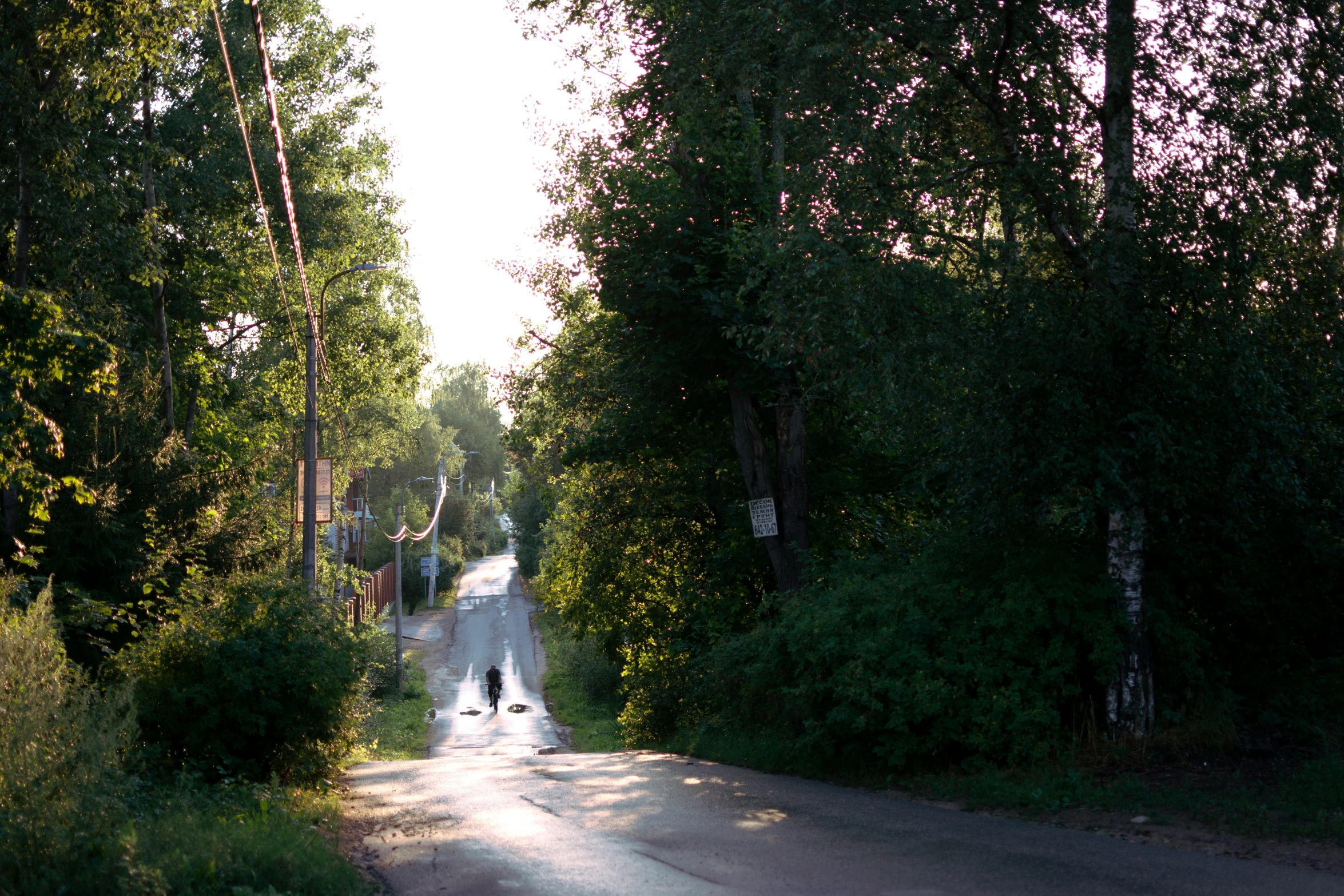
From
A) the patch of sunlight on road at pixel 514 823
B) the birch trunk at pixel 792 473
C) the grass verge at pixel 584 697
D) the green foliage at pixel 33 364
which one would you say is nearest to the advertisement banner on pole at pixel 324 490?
the green foliage at pixel 33 364

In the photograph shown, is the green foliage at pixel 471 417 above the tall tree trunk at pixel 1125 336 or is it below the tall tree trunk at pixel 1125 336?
above

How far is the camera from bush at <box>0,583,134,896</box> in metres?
6.04

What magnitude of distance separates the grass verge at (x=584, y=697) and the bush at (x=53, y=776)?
59.2ft

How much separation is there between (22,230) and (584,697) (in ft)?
93.6

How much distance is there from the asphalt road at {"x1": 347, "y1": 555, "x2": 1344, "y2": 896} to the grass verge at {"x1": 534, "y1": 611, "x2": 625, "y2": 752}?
1404 centimetres

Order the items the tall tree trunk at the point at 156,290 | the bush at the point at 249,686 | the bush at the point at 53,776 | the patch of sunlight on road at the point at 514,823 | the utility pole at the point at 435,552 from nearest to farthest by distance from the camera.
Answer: the bush at the point at 53,776 < the patch of sunlight on road at the point at 514,823 < the bush at the point at 249,686 < the tall tree trunk at the point at 156,290 < the utility pole at the point at 435,552

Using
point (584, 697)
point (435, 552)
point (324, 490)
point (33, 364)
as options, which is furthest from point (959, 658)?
point (435, 552)

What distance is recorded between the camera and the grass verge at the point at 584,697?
31000 millimetres

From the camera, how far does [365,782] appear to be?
45.1 feet

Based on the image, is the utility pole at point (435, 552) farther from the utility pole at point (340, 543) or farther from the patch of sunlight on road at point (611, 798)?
the patch of sunlight on road at point (611, 798)

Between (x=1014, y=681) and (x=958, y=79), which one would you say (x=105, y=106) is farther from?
(x=1014, y=681)

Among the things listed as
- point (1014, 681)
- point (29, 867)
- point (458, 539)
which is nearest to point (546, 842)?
point (29, 867)

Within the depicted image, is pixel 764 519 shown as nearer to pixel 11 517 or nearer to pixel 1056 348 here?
pixel 1056 348

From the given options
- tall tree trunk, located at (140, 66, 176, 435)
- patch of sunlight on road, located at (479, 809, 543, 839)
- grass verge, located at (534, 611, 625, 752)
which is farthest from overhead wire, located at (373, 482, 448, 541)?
patch of sunlight on road, located at (479, 809, 543, 839)
